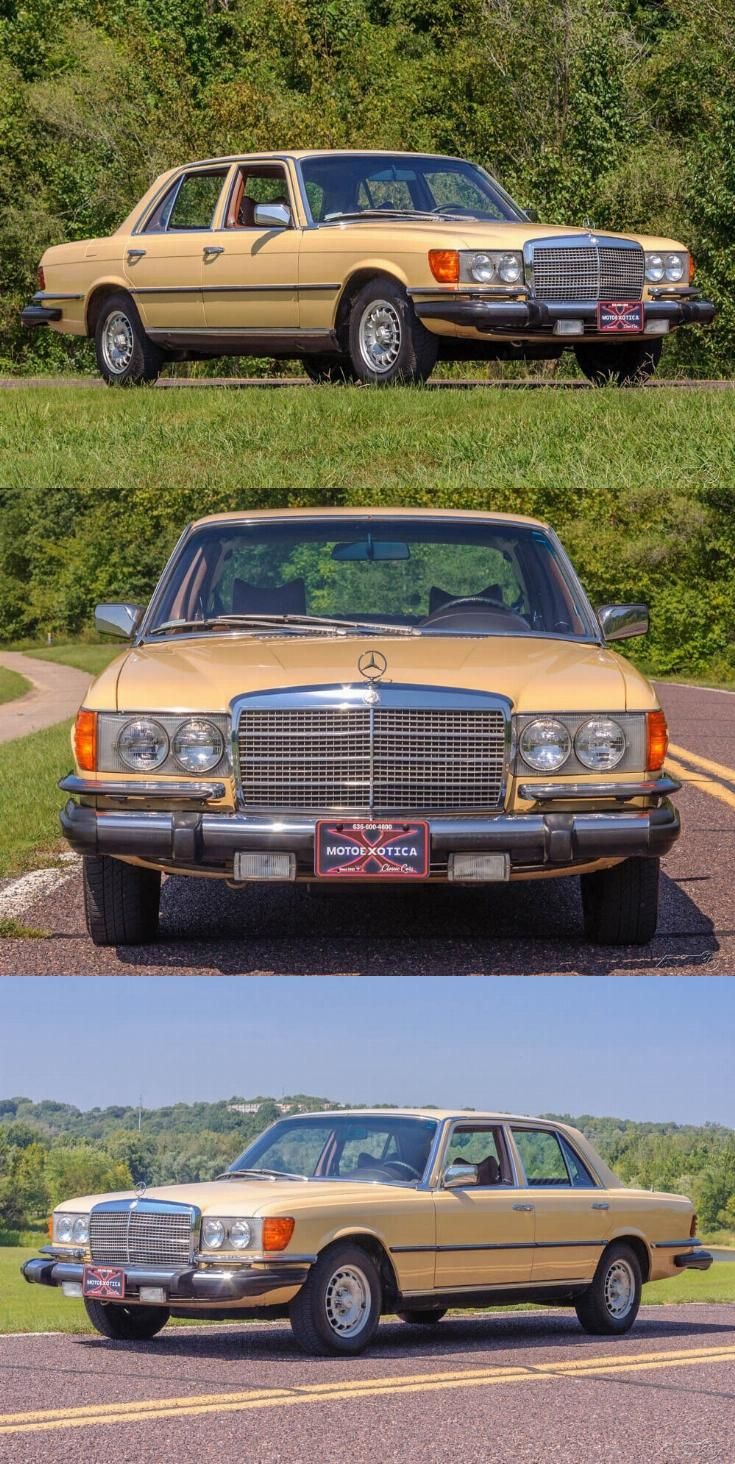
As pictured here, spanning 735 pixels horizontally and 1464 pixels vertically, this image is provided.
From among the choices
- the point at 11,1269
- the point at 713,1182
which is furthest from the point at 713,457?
the point at 713,1182

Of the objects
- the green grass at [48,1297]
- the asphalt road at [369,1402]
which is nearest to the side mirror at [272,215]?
the green grass at [48,1297]

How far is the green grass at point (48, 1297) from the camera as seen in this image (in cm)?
1031

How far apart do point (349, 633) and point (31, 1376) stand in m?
3.57

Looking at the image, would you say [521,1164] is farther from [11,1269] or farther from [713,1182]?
[713,1182]

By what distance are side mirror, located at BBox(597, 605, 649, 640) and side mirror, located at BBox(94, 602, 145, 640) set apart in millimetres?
2129

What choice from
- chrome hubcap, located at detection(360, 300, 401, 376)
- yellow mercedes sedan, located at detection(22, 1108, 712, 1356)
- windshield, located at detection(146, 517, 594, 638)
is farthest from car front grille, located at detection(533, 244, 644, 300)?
yellow mercedes sedan, located at detection(22, 1108, 712, 1356)

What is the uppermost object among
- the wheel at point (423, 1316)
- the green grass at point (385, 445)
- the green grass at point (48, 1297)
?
the green grass at point (385, 445)

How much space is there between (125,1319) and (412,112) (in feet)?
114

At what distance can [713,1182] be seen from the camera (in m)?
22.0

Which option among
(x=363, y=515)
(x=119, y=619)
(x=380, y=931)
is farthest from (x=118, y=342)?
(x=380, y=931)

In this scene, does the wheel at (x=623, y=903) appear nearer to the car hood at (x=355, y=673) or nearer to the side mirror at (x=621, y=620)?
the car hood at (x=355, y=673)

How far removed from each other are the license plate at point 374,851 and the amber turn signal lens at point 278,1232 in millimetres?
2042

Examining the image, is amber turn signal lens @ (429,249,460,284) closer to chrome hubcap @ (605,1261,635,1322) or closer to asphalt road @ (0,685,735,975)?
asphalt road @ (0,685,735,975)

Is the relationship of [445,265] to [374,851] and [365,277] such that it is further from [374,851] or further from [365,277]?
[374,851]
